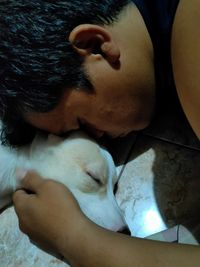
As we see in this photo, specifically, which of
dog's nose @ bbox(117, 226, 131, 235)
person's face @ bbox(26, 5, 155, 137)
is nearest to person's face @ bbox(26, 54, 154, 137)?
person's face @ bbox(26, 5, 155, 137)

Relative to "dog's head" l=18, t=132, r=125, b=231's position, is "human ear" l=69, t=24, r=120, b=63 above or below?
→ above

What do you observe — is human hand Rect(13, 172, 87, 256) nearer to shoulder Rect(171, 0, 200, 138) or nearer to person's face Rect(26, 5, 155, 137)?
person's face Rect(26, 5, 155, 137)

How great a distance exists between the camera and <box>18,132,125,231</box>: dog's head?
111cm

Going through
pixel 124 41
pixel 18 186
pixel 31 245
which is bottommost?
pixel 31 245

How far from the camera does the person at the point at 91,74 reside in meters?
0.95

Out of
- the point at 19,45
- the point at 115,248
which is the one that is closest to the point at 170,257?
the point at 115,248

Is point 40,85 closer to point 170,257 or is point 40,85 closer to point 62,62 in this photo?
point 62,62

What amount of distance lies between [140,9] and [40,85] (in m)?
0.27

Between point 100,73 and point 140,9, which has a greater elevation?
point 140,9

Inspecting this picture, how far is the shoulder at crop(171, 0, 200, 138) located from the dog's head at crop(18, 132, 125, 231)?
26 centimetres

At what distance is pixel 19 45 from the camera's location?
3.26ft

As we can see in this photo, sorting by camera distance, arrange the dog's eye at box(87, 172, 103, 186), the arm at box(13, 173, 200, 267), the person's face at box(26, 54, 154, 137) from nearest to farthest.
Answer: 1. the arm at box(13, 173, 200, 267)
2. the person's face at box(26, 54, 154, 137)
3. the dog's eye at box(87, 172, 103, 186)

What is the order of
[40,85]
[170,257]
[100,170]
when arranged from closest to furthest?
[170,257] < [40,85] < [100,170]

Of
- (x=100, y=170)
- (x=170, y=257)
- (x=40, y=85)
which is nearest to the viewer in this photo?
(x=170, y=257)
